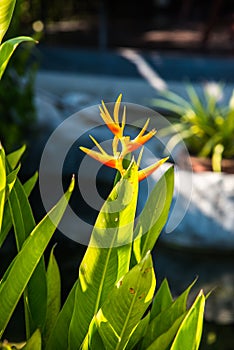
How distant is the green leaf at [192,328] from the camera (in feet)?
2.89

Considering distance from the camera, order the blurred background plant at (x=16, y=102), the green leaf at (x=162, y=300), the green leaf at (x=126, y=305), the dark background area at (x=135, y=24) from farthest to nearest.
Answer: the dark background area at (x=135, y=24) → the blurred background plant at (x=16, y=102) → the green leaf at (x=162, y=300) → the green leaf at (x=126, y=305)

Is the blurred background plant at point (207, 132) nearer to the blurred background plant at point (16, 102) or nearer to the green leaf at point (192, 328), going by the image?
the blurred background plant at point (16, 102)

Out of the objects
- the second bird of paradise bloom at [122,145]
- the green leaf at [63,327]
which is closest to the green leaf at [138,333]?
the green leaf at [63,327]

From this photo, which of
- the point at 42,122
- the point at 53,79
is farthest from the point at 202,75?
the point at 42,122

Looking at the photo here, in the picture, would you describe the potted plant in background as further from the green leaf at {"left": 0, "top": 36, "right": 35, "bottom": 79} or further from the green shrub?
the green leaf at {"left": 0, "top": 36, "right": 35, "bottom": 79}

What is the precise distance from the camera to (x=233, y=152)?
9.87ft

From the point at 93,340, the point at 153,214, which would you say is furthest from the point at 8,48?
the point at 93,340

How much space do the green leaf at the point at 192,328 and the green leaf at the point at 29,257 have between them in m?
0.23

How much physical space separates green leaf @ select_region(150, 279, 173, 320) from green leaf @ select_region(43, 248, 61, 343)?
0.16m

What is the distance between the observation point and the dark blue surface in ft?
16.4

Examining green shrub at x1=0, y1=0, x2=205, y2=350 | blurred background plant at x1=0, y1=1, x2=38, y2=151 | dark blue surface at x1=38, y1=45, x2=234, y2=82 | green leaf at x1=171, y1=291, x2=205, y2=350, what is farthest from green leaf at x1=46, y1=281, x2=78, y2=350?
dark blue surface at x1=38, y1=45, x2=234, y2=82

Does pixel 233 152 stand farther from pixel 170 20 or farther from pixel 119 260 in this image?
pixel 170 20

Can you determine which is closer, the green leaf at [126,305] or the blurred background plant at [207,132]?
the green leaf at [126,305]

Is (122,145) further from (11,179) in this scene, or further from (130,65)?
(130,65)
